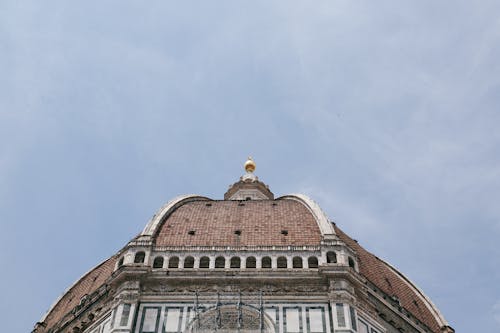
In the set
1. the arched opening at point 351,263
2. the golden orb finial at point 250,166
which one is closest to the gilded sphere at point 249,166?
the golden orb finial at point 250,166

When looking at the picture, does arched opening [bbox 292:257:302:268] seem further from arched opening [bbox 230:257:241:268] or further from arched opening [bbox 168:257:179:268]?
arched opening [bbox 168:257:179:268]

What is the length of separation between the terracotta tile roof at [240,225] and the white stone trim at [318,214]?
21 centimetres

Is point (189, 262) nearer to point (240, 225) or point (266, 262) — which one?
point (266, 262)

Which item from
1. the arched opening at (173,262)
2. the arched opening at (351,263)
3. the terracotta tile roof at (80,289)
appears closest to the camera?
the arched opening at (173,262)

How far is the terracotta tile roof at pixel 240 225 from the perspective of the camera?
27969 millimetres

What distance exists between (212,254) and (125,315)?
12.8 ft

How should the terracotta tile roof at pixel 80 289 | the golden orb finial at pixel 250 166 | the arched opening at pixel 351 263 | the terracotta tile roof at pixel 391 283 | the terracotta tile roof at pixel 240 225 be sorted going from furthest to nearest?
the golden orb finial at pixel 250 166 < the terracotta tile roof at pixel 80 289 < the terracotta tile roof at pixel 391 283 < the terracotta tile roof at pixel 240 225 < the arched opening at pixel 351 263

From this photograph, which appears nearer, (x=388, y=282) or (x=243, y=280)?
(x=243, y=280)

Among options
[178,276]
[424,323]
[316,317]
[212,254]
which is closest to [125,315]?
[178,276]

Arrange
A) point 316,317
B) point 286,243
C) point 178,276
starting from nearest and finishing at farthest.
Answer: point 316,317
point 178,276
point 286,243

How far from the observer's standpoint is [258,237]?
2820cm

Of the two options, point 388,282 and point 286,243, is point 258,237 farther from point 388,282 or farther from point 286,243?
point 388,282

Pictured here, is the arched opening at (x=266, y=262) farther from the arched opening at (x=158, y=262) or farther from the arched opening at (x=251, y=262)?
the arched opening at (x=158, y=262)

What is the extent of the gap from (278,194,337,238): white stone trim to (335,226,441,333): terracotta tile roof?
769mm
